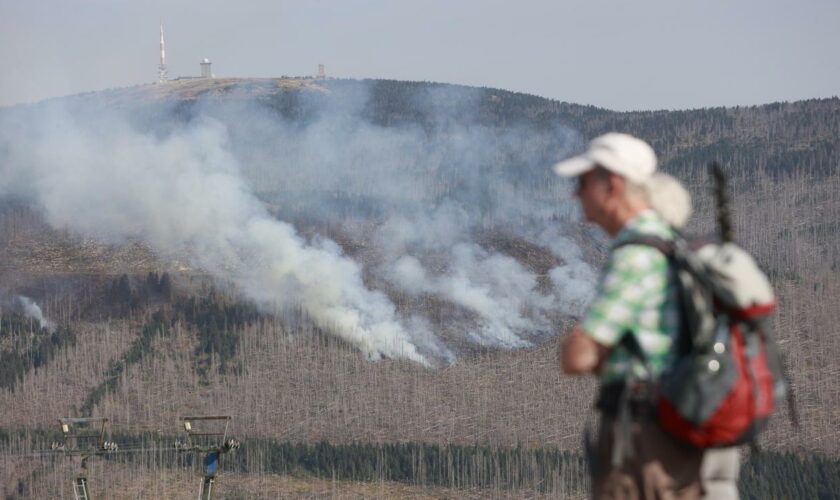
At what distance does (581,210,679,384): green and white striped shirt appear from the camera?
8430 mm

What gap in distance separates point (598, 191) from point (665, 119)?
608 ft

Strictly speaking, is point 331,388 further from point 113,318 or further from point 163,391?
point 113,318

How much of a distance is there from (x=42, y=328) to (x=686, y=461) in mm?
115783

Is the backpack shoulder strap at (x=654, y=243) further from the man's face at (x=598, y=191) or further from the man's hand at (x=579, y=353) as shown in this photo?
the man's hand at (x=579, y=353)

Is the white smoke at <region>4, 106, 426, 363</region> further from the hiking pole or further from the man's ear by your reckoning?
the hiking pole

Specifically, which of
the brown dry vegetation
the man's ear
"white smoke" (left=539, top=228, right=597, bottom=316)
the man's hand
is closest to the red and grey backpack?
the man's hand

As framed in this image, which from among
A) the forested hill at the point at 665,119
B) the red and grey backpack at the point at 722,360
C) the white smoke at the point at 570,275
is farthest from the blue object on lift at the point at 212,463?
the forested hill at the point at 665,119

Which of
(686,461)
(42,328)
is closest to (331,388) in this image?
(42,328)

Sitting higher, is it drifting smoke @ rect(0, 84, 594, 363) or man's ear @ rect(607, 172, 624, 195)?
drifting smoke @ rect(0, 84, 594, 363)

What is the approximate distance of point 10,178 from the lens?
497ft

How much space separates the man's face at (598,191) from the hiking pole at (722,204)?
0.72 m

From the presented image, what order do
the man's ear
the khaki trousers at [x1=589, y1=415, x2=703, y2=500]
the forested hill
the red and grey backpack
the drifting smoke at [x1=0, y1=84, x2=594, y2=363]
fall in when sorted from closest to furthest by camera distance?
the red and grey backpack
the khaki trousers at [x1=589, y1=415, x2=703, y2=500]
the man's ear
the drifting smoke at [x1=0, y1=84, x2=594, y2=363]
the forested hill

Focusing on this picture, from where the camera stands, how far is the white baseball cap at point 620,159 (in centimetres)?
884

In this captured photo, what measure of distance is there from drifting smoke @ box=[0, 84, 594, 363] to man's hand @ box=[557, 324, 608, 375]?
113 m
